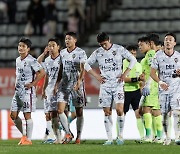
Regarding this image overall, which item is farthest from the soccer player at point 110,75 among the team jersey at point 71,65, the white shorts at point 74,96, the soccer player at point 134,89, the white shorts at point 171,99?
the soccer player at point 134,89

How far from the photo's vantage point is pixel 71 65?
1700 centimetres

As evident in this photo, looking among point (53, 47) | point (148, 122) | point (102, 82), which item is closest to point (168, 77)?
point (102, 82)

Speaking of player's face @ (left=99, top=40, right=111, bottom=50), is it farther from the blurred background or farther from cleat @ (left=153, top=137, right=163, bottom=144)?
the blurred background

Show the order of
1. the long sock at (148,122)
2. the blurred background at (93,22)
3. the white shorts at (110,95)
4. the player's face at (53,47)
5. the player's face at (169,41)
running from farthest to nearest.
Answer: the blurred background at (93,22), the long sock at (148,122), the player's face at (53,47), the white shorts at (110,95), the player's face at (169,41)

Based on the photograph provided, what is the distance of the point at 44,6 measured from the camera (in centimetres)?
2888

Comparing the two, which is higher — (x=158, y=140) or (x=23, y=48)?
(x=23, y=48)

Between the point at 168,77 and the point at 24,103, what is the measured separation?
287 centimetres

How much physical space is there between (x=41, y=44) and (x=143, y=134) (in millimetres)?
9732

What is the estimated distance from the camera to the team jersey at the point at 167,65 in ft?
52.6

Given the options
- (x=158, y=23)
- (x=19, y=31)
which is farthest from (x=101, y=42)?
(x=19, y=31)

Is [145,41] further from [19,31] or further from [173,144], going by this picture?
[19,31]

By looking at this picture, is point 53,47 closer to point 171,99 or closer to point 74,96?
point 74,96

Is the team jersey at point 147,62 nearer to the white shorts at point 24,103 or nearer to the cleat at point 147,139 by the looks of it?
the cleat at point 147,139

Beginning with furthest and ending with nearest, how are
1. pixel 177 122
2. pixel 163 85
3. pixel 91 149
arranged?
pixel 177 122 → pixel 163 85 → pixel 91 149
